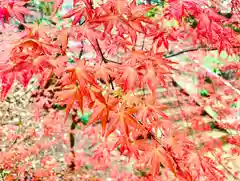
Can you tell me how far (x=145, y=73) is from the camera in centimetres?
215

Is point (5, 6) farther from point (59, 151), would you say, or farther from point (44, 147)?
point (59, 151)

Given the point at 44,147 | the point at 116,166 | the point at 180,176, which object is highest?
the point at 180,176

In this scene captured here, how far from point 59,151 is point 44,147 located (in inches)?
23.7

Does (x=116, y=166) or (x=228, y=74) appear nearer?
(x=116, y=166)

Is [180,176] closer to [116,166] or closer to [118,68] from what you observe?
[118,68]


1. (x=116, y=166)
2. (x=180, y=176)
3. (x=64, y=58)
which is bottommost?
(x=116, y=166)

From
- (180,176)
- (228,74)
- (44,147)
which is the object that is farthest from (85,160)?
(228,74)

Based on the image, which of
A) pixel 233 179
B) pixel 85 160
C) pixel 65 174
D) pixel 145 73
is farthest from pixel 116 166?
pixel 145 73

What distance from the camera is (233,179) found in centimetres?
538

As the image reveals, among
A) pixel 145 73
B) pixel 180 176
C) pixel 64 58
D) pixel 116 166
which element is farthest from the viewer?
pixel 116 166

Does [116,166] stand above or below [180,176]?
below

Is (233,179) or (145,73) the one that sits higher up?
(145,73)

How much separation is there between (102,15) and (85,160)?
12.8ft

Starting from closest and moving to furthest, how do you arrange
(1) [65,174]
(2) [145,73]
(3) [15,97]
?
(2) [145,73], (1) [65,174], (3) [15,97]
